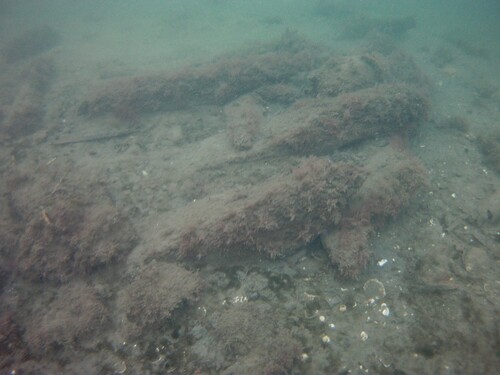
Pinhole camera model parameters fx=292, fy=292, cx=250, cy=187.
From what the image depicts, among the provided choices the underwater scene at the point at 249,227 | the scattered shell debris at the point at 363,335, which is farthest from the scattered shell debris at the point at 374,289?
the scattered shell debris at the point at 363,335

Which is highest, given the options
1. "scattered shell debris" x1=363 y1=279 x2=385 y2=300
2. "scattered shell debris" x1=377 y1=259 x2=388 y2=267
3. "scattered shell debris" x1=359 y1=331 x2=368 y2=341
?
"scattered shell debris" x1=359 y1=331 x2=368 y2=341

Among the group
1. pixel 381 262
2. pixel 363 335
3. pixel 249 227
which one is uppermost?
pixel 249 227

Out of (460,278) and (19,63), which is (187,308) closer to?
(460,278)

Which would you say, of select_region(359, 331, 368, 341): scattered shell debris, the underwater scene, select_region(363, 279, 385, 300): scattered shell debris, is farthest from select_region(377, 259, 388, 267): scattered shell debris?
select_region(359, 331, 368, 341): scattered shell debris

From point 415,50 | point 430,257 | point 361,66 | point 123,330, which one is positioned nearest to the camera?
point 123,330

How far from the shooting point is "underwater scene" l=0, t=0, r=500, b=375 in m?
4.00

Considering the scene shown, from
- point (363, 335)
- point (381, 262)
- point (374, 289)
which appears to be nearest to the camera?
point (363, 335)

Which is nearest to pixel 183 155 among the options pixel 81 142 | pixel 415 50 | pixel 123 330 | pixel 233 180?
pixel 233 180

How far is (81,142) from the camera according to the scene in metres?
8.60

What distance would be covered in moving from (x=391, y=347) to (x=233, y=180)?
13.8ft

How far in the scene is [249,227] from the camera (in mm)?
4781

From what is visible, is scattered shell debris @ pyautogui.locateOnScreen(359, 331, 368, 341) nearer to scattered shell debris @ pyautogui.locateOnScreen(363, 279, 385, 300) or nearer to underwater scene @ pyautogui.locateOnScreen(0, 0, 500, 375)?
underwater scene @ pyautogui.locateOnScreen(0, 0, 500, 375)

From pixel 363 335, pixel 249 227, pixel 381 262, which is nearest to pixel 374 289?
pixel 381 262

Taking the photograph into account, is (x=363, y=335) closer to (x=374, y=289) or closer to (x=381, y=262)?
(x=374, y=289)
